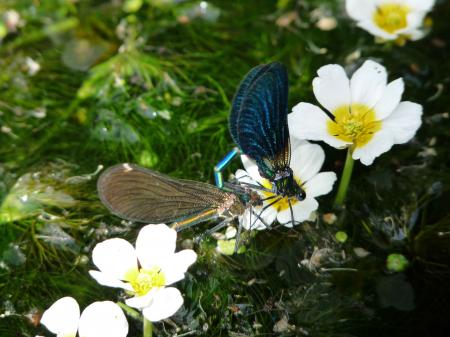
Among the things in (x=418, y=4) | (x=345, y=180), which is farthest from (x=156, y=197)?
(x=418, y=4)

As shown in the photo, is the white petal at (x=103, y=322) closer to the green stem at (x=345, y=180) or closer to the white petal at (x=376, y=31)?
the green stem at (x=345, y=180)

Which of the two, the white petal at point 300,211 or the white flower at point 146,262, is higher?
the white petal at point 300,211

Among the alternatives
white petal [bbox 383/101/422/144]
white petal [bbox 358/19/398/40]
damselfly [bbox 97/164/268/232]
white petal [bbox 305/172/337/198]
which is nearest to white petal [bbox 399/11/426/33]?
white petal [bbox 358/19/398/40]

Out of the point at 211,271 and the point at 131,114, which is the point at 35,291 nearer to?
the point at 211,271

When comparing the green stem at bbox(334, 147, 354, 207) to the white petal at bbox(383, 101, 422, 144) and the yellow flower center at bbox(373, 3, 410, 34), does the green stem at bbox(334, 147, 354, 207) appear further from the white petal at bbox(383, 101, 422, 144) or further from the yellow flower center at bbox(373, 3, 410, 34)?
the yellow flower center at bbox(373, 3, 410, 34)

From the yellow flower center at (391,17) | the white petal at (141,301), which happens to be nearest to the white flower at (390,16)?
the yellow flower center at (391,17)
